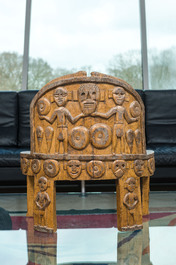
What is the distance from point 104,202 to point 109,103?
103 cm

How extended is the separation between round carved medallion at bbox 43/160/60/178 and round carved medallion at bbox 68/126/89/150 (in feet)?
0.39

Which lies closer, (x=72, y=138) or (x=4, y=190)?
(x=72, y=138)

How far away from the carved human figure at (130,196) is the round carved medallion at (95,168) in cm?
14

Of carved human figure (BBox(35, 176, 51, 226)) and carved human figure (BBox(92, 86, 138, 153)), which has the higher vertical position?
carved human figure (BBox(92, 86, 138, 153))

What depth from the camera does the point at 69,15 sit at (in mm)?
4312

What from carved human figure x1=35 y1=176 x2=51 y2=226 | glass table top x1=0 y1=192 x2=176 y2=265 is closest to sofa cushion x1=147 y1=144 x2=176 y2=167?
glass table top x1=0 y1=192 x2=176 y2=265

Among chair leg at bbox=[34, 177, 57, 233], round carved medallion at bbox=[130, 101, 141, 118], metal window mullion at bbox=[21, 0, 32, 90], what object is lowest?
chair leg at bbox=[34, 177, 57, 233]

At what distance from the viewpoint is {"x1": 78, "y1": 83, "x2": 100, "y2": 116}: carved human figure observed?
1.62 meters

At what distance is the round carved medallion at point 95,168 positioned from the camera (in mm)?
1616

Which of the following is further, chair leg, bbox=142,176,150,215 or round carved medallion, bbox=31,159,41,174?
chair leg, bbox=142,176,150,215

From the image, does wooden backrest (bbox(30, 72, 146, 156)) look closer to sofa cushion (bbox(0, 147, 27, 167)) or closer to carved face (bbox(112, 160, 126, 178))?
carved face (bbox(112, 160, 126, 178))

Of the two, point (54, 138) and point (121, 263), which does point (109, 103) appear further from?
point (121, 263)

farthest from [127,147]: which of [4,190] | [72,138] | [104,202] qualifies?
[4,190]

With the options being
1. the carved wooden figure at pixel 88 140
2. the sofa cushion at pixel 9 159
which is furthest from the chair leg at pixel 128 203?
the sofa cushion at pixel 9 159
